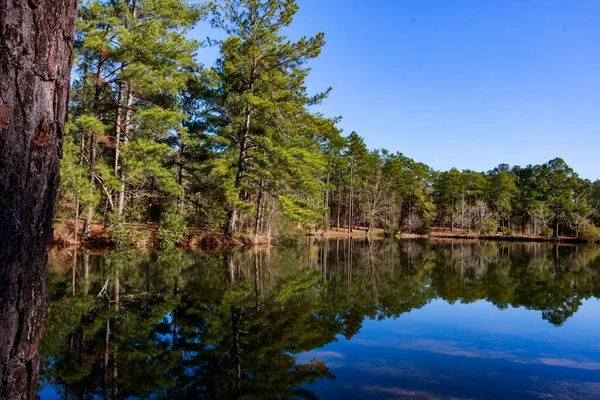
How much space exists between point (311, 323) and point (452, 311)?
3462 millimetres

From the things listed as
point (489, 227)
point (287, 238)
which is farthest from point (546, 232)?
point (287, 238)

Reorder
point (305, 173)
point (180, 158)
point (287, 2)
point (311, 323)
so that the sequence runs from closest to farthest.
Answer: point (311, 323) → point (287, 2) → point (305, 173) → point (180, 158)

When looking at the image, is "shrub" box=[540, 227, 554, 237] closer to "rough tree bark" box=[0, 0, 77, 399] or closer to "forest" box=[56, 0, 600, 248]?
"forest" box=[56, 0, 600, 248]

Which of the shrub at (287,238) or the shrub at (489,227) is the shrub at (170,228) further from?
the shrub at (489,227)

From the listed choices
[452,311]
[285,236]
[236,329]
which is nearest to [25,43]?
[236,329]

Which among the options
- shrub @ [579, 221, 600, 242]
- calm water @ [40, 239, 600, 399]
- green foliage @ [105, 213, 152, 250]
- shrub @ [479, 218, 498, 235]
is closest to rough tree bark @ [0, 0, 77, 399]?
calm water @ [40, 239, 600, 399]

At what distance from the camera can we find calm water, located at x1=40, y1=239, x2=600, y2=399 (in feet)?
12.9

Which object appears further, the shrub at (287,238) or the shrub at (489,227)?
the shrub at (489,227)

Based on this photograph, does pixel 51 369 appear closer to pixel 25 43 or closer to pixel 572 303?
pixel 25 43

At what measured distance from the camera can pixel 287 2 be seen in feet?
65.8

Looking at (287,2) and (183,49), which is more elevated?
(287,2)

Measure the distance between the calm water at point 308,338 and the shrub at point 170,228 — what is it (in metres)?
7.65

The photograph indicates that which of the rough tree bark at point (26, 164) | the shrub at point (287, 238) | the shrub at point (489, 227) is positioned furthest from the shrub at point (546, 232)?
the rough tree bark at point (26, 164)

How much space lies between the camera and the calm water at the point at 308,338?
Answer: 3.94 m
